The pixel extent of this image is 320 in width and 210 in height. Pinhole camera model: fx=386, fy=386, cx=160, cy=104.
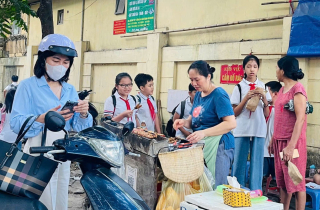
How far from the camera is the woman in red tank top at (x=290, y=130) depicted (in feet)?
13.8

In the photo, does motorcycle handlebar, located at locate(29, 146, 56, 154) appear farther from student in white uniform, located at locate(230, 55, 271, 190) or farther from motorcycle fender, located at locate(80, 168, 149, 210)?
A: student in white uniform, located at locate(230, 55, 271, 190)

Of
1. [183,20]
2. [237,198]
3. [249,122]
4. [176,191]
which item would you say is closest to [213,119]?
[176,191]

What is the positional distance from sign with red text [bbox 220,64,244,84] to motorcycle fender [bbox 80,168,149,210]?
250 inches

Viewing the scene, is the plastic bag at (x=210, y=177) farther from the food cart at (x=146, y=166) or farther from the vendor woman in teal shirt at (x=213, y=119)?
the food cart at (x=146, y=166)

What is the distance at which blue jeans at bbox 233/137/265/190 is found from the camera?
17.0 feet

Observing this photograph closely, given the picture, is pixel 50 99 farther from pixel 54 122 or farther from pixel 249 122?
pixel 249 122

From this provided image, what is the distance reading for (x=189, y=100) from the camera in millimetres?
6066

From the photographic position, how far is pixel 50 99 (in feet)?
9.58

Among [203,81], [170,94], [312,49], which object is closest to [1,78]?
[170,94]

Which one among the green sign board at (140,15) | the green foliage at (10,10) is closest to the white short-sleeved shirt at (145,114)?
the green foliage at (10,10)

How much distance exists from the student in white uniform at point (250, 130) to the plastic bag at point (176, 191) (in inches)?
60.8

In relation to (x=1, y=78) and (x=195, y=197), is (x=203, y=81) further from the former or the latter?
(x=1, y=78)

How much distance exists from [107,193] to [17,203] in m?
0.59

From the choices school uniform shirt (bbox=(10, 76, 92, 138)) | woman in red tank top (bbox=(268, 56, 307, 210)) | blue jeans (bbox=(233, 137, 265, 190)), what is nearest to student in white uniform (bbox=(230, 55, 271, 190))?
blue jeans (bbox=(233, 137, 265, 190))
